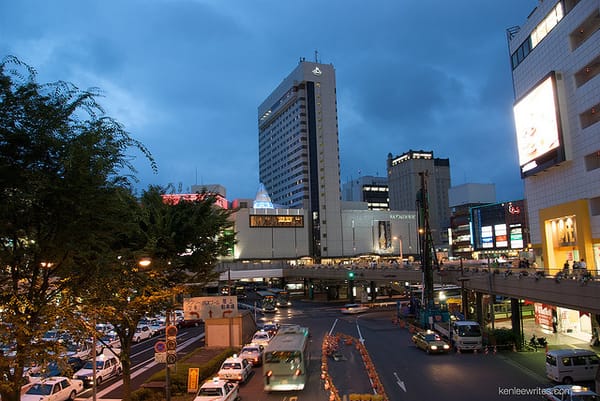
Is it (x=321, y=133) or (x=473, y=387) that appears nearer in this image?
(x=473, y=387)

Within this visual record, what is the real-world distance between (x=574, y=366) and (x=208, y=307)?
2026cm

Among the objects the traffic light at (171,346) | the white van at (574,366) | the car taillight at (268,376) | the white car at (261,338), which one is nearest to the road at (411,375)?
the car taillight at (268,376)

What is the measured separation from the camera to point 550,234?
40.7m

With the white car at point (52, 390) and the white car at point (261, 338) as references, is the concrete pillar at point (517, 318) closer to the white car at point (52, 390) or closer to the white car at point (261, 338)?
the white car at point (261, 338)

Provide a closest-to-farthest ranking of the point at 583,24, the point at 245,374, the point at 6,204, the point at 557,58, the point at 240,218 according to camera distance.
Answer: the point at 6,204
the point at 245,374
the point at 583,24
the point at 557,58
the point at 240,218

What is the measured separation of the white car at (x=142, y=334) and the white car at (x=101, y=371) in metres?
14.6

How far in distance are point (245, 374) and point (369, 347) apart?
12.6 meters

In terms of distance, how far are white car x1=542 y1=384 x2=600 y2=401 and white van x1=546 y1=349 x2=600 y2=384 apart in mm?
4649

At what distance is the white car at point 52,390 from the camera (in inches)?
803

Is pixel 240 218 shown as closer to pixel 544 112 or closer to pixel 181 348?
pixel 181 348

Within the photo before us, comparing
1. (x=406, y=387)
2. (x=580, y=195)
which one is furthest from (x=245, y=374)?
(x=580, y=195)

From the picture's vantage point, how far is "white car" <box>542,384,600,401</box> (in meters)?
16.6

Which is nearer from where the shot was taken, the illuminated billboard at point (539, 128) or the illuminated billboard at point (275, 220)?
the illuminated billboard at point (539, 128)

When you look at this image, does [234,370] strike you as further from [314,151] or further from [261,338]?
[314,151]
